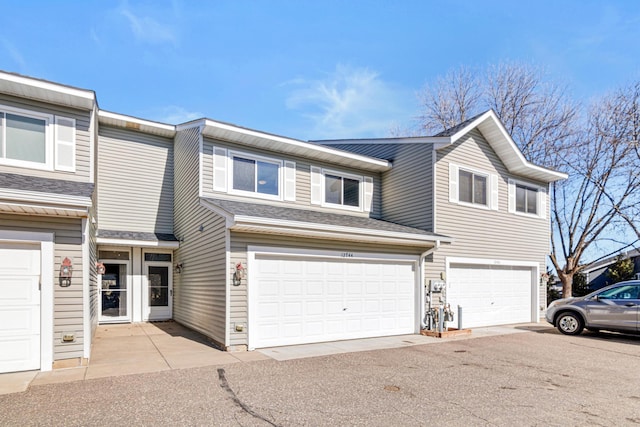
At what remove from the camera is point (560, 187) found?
2155 centimetres

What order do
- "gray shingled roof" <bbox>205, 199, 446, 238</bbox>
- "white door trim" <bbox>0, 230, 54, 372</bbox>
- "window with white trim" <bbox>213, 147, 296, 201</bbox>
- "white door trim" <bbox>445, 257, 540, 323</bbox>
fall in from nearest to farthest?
"white door trim" <bbox>0, 230, 54, 372</bbox>, "gray shingled roof" <bbox>205, 199, 446, 238</bbox>, "window with white trim" <bbox>213, 147, 296, 201</bbox>, "white door trim" <bbox>445, 257, 540, 323</bbox>

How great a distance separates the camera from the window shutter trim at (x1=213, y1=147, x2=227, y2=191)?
10.4m

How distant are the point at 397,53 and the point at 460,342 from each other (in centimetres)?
1119

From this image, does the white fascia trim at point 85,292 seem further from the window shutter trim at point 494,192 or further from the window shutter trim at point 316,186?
the window shutter trim at point 494,192

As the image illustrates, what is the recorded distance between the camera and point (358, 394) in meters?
5.73

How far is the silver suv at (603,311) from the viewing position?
34.2 feet

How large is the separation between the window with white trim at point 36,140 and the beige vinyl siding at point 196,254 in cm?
299

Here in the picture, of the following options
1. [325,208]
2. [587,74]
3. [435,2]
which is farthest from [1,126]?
[587,74]

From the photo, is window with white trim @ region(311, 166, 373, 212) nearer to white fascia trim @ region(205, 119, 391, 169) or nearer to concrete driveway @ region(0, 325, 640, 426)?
white fascia trim @ region(205, 119, 391, 169)

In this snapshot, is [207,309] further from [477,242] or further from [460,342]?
[477,242]

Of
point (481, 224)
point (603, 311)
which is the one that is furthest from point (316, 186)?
point (603, 311)

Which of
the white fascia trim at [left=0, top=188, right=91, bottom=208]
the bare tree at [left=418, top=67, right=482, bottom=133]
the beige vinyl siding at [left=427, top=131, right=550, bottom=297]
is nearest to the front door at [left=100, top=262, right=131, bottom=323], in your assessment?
the white fascia trim at [left=0, top=188, right=91, bottom=208]

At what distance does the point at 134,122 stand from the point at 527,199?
13.7 meters

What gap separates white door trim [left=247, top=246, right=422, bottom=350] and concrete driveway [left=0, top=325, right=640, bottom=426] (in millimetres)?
1380
